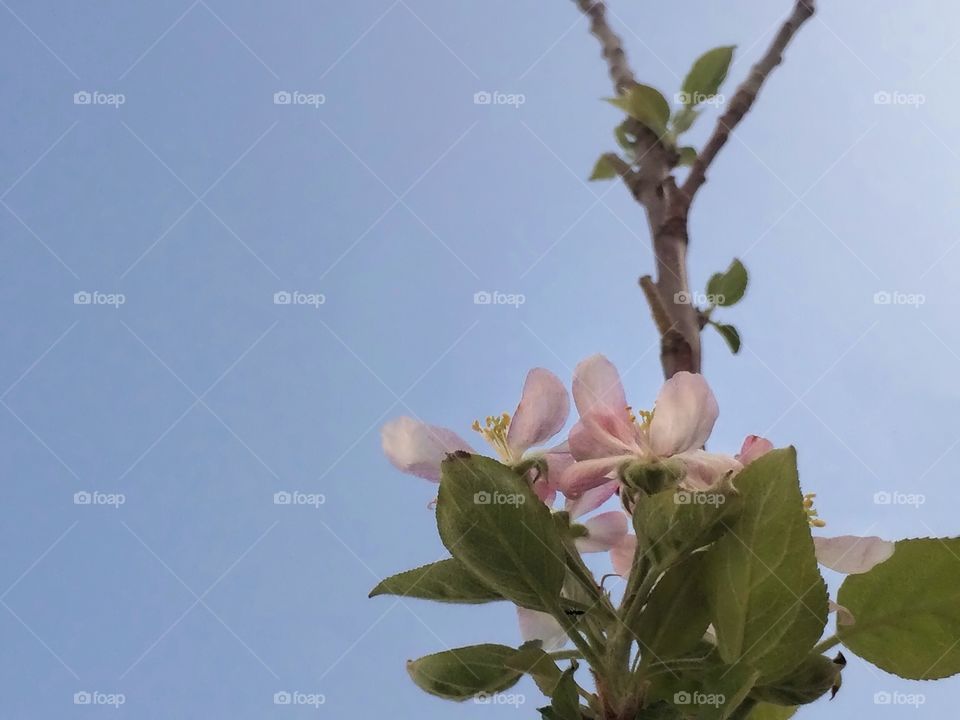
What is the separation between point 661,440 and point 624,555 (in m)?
0.08

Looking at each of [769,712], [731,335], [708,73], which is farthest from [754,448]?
[708,73]

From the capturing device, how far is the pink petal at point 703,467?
1.74 feet

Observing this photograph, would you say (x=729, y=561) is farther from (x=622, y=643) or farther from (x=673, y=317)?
(x=673, y=317)

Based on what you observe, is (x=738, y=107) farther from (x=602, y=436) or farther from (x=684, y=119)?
(x=602, y=436)

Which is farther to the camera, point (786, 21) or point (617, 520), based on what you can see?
point (786, 21)

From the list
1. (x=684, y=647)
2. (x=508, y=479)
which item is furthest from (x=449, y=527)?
(x=684, y=647)

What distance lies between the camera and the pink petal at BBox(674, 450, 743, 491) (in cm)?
53

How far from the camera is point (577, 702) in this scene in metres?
0.49

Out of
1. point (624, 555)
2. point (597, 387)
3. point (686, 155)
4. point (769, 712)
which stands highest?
point (686, 155)

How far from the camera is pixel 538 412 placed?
600 millimetres

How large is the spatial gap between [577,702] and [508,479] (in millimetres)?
121

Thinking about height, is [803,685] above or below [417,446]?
below

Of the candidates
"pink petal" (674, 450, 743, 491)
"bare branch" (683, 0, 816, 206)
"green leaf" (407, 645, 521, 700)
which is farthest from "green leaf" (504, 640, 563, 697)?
"bare branch" (683, 0, 816, 206)

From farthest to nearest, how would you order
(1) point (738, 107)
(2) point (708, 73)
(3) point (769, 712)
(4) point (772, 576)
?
(2) point (708, 73)
(1) point (738, 107)
(3) point (769, 712)
(4) point (772, 576)
